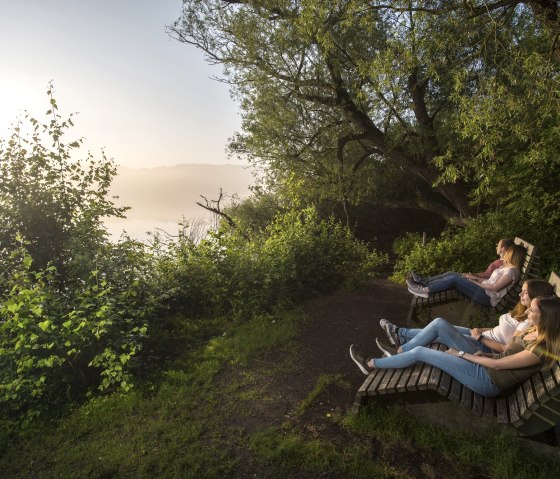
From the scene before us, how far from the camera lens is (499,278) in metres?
5.05

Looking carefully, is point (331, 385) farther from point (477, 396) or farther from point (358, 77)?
point (358, 77)

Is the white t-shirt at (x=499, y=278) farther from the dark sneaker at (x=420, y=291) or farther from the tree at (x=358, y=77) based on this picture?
the tree at (x=358, y=77)

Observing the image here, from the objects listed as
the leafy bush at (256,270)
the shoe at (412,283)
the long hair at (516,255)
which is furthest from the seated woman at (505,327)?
the leafy bush at (256,270)

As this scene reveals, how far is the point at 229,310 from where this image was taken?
7.15m

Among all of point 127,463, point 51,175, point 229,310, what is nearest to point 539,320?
point 127,463

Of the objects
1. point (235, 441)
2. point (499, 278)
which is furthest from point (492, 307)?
point (235, 441)

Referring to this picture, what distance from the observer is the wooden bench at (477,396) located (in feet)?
8.90

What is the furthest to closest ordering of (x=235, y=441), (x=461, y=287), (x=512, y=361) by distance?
(x=461, y=287) → (x=235, y=441) → (x=512, y=361)

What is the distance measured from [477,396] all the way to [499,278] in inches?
95.3

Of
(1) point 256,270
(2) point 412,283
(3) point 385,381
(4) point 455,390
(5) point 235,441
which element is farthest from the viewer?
(1) point 256,270

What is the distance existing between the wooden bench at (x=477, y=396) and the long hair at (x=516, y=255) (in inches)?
83.4

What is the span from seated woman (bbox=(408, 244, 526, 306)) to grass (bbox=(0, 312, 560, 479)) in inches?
86.6

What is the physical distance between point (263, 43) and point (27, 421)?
998cm

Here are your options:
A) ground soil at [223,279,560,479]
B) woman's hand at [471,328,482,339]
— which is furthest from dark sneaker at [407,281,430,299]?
woman's hand at [471,328,482,339]
